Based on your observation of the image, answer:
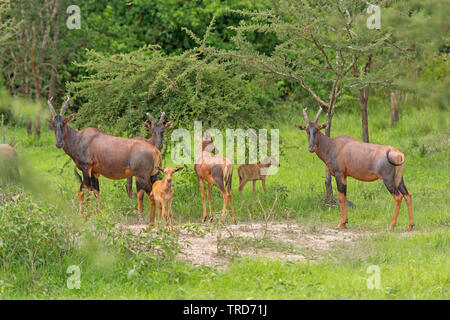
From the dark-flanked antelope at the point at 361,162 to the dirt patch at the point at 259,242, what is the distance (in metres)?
0.74

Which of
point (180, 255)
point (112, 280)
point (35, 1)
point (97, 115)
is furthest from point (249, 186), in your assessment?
point (35, 1)

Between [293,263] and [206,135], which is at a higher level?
[206,135]

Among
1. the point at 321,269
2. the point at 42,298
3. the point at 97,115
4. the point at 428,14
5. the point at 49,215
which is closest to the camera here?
the point at 42,298

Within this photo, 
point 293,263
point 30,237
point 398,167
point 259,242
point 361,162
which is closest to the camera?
point 30,237

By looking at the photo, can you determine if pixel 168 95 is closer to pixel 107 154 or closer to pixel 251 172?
pixel 251 172

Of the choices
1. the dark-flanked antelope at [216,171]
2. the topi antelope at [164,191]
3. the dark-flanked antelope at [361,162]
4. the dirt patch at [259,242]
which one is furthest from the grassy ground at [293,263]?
the dark-flanked antelope at [216,171]

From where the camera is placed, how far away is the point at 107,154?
34.0 ft

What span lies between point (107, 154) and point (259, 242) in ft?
9.60

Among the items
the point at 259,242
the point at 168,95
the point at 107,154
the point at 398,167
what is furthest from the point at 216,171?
the point at 398,167

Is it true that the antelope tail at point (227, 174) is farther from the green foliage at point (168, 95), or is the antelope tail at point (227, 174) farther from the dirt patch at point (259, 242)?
the green foliage at point (168, 95)

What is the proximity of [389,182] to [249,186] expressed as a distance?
477 centimetres

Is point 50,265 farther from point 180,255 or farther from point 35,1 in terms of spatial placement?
point 35,1

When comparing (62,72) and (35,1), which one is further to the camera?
(62,72)

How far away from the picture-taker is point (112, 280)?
7383 millimetres
